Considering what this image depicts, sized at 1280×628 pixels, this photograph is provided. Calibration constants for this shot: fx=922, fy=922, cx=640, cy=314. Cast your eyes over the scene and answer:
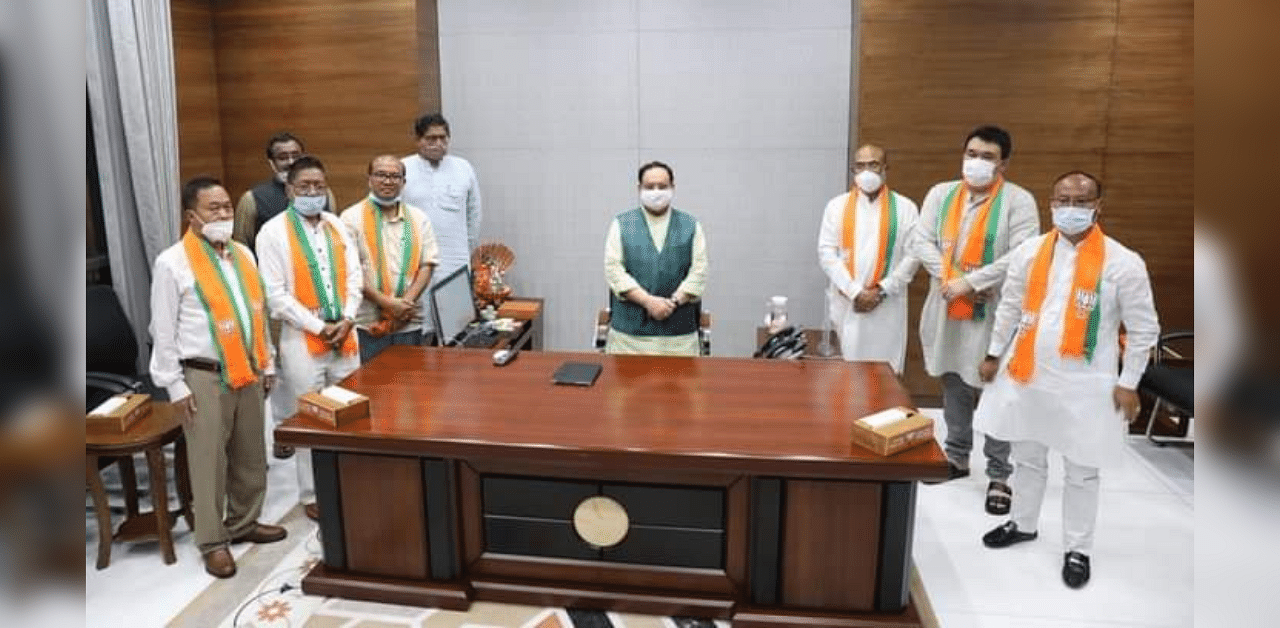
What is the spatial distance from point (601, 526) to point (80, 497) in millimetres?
2604

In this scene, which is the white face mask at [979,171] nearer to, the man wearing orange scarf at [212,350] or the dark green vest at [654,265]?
the dark green vest at [654,265]

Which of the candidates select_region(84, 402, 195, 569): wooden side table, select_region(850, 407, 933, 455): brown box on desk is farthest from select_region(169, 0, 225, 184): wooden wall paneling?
select_region(850, 407, 933, 455): brown box on desk

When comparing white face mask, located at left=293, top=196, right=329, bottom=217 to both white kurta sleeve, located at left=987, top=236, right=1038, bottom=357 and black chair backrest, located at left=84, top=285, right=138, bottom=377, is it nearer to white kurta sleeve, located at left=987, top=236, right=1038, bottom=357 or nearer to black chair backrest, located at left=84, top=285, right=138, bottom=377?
black chair backrest, located at left=84, top=285, right=138, bottom=377

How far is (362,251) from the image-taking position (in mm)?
3818

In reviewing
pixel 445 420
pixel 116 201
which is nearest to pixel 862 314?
pixel 445 420

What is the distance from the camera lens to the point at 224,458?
324 centimetres

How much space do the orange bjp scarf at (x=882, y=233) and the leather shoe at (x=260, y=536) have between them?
2617mm

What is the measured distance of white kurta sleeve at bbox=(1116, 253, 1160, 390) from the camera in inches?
113

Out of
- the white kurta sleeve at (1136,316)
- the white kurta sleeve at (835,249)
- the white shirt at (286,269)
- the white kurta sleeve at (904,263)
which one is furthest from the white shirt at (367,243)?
the white kurta sleeve at (1136,316)

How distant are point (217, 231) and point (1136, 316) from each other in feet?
9.74

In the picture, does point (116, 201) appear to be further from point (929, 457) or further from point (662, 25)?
point (929, 457)

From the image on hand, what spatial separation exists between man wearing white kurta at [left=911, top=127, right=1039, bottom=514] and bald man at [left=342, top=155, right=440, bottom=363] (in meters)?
2.15

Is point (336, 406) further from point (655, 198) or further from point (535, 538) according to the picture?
point (655, 198)

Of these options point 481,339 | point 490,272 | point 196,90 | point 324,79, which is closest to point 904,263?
point 481,339
